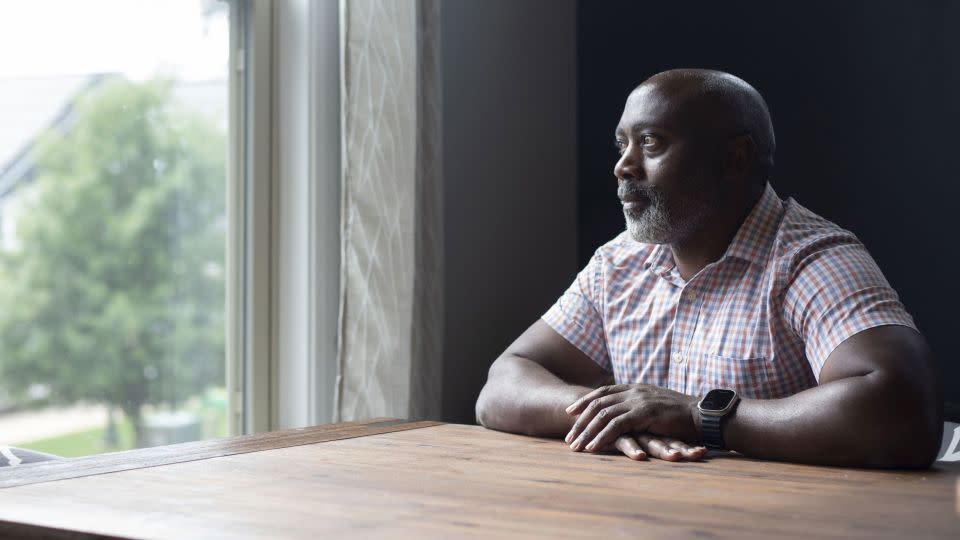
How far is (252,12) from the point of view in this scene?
101 inches

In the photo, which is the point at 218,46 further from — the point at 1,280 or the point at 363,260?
the point at 1,280

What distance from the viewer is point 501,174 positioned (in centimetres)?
319

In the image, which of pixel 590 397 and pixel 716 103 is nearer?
pixel 590 397

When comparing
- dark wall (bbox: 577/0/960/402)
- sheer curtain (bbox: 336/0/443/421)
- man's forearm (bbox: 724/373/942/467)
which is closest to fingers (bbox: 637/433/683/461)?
man's forearm (bbox: 724/373/942/467)

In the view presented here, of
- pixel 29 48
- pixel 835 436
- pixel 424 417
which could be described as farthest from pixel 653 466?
pixel 29 48

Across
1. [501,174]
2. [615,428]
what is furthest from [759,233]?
[501,174]

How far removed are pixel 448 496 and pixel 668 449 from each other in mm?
434

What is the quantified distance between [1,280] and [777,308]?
1508 mm

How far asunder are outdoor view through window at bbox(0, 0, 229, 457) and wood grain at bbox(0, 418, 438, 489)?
798 mm

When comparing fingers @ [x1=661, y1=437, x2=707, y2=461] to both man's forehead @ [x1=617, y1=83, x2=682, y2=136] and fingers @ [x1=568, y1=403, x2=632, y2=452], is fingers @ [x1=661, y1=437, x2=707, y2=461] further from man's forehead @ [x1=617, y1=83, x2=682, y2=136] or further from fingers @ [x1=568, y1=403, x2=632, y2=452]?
man's forehead @ [x1=617, y1=83, x2=682, y2=136]

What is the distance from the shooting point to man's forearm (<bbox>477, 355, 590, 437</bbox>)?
1.66 meters

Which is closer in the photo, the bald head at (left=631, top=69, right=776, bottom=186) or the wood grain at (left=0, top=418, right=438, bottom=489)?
the wood grain at (left=0, top=418, right=438, bottom=489)

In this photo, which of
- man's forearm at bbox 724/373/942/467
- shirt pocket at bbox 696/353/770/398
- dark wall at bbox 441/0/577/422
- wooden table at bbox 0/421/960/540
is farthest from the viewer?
dark wall at bbox 441/0/577/422

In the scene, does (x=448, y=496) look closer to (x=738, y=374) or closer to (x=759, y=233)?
(x=738, y=374)
